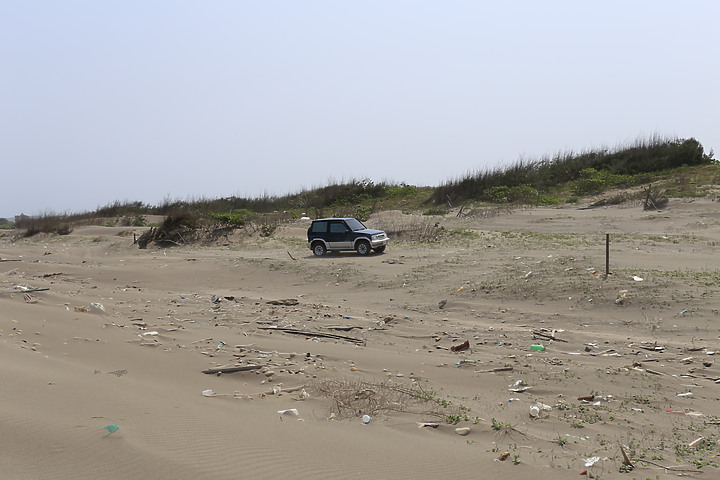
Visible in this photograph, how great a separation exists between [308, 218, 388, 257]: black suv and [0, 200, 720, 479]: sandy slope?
3031mm

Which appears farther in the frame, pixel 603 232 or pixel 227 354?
pixel 603 232

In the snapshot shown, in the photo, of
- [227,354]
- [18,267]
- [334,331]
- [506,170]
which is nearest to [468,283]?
[334,331]

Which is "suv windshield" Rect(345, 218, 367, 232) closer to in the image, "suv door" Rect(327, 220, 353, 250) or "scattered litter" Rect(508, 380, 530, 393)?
"suv door" Rect(327, 220, 353, 250)

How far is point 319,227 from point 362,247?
189 cm

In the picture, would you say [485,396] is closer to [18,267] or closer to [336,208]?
[18,267]

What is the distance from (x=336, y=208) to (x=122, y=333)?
28.8m

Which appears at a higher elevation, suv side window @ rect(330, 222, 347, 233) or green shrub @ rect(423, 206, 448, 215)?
green shrub @ rect(423, 206, 448, 215)

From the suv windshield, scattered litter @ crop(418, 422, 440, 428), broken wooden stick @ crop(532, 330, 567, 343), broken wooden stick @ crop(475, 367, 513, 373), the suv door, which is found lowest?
broken wooden stick @ crop(475, 367, 513, 373)

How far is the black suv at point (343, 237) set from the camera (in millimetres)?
21688

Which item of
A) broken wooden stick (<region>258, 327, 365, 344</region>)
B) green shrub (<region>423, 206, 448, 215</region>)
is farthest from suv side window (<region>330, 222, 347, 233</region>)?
broken wooden stick (<region>258, 327, 365, 344</region>)

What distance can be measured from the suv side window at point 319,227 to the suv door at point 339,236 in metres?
0.21

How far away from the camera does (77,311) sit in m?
11.7

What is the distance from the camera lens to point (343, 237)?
72.5ft

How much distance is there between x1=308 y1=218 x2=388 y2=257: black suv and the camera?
21.7 meters
